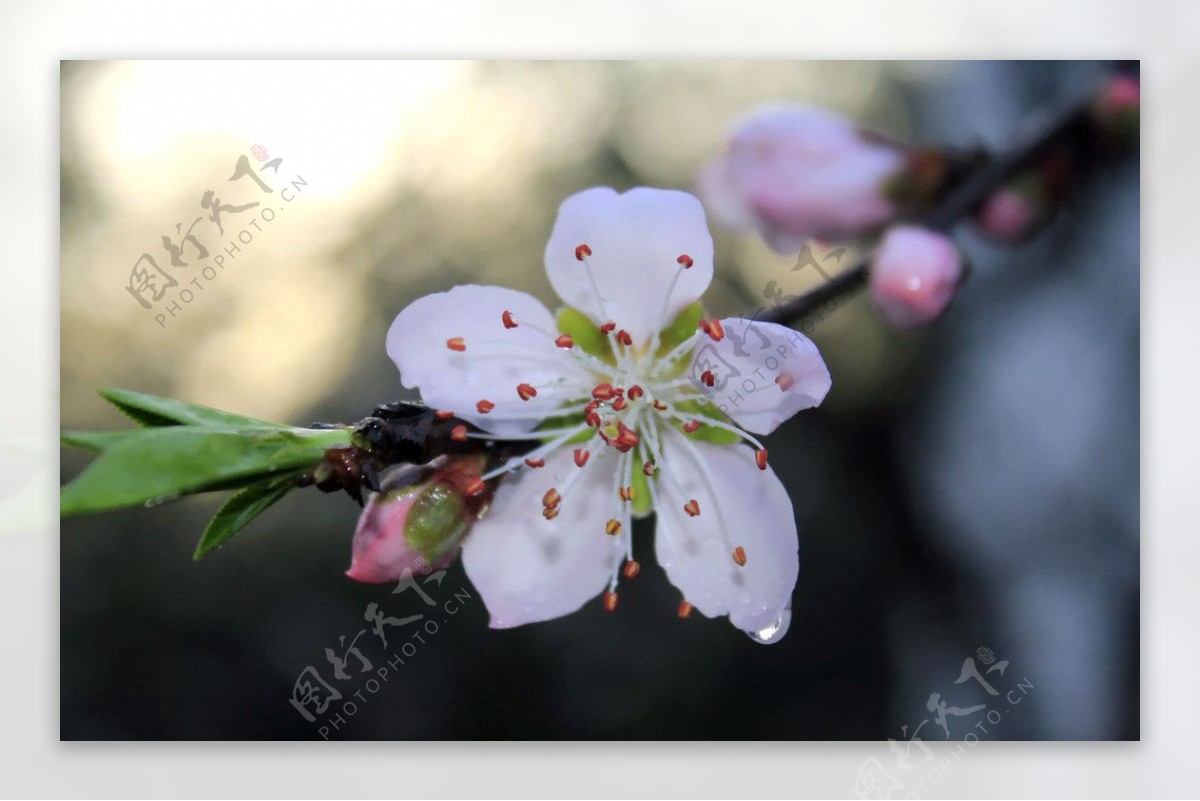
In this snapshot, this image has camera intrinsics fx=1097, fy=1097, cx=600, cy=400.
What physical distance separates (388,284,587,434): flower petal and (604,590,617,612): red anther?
29 cm

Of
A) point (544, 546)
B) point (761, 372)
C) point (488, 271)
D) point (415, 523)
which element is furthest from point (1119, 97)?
point (415, 523)

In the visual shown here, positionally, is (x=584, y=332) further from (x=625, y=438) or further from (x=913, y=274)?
(x=913, y=274)

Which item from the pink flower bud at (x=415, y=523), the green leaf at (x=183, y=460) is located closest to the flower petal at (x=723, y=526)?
the pink flower bud at (x=415, y=523)

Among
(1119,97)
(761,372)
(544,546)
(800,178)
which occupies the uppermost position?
(1119,97)

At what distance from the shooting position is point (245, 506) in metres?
1.37

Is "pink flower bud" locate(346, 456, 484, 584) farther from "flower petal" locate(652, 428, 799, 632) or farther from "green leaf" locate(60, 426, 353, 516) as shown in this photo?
"flower petal" locate(652, 428, 799, 632)

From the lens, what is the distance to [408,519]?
1.50 meters

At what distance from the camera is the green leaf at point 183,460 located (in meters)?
1.16

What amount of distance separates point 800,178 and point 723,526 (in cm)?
54

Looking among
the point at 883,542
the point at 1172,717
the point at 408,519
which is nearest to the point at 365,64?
the point at 408,519

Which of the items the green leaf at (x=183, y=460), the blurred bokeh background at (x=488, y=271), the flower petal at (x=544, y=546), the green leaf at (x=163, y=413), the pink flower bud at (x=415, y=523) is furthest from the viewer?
the blurred bokeh background at (x=488, y=271)

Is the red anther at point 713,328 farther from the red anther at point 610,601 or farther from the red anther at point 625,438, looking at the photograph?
the red anther at point 610,601

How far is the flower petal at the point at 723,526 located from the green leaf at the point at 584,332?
6.0 inches

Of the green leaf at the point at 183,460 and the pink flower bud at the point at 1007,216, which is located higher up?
the pink flower bud at the point at 1007,216
